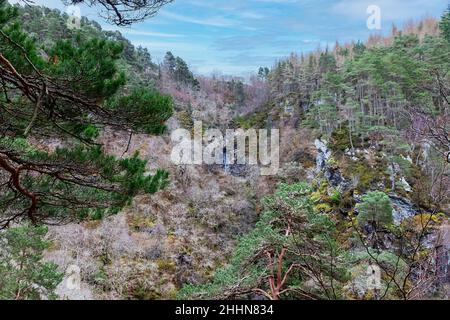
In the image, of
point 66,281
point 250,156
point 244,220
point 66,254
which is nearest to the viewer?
point 66,281

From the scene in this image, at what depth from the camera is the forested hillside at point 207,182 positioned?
268 centimetres

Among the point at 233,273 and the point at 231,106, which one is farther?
the point at 231,106

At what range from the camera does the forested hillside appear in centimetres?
268

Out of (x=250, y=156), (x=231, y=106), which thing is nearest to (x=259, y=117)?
(x=231, y=106)

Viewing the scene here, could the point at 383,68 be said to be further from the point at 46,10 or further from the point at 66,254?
the point at 46,10

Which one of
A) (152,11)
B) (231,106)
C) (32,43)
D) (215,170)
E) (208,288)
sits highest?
(231,106)

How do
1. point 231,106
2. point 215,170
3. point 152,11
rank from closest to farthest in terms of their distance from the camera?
point 152,11
point 215,170
point 231,106

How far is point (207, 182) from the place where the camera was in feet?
46.1

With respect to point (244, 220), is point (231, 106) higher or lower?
higher

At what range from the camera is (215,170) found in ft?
51.8
